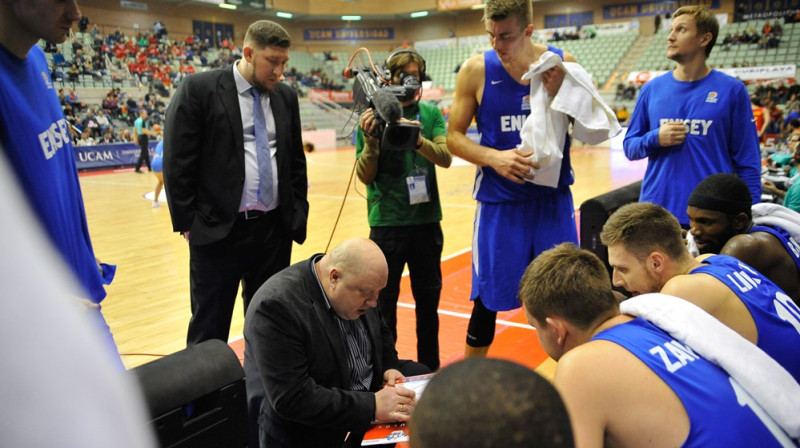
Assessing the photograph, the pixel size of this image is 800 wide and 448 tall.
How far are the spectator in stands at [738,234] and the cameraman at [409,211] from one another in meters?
1.25

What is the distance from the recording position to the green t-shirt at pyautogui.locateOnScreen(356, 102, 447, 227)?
3.20 m

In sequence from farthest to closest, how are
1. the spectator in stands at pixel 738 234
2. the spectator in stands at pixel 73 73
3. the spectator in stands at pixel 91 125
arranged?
the spectator in stands at pixel 73 73 < the spectator in stands at pixel 91 125 < the spectator in stands at pixel 738 234

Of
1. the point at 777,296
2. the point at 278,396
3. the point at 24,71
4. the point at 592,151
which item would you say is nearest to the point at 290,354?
the point at 278,396

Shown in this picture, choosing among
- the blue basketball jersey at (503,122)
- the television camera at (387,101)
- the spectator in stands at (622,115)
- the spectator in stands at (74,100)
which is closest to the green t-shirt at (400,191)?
the television camera at (387,101)

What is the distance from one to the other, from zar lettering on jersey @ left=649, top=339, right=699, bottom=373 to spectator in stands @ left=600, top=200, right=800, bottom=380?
424mm

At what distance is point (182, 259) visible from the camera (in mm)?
6547

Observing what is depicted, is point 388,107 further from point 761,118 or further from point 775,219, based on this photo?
point 761,118

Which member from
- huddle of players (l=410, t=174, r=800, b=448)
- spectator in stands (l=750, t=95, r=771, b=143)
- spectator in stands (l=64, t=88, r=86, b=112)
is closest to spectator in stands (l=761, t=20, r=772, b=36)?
spectator in stands (l=750, t=95, r=771, b=143)

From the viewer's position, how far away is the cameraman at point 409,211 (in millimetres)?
3182

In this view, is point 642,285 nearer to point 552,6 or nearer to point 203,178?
point 203,178

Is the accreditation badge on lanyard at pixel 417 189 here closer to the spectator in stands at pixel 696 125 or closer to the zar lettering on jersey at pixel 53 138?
the spectator in stands at pixel 696 125

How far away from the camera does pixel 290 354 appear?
1996mm

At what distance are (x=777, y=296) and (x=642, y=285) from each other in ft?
1.29

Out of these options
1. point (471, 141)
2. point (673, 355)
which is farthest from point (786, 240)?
point (673, 355)
